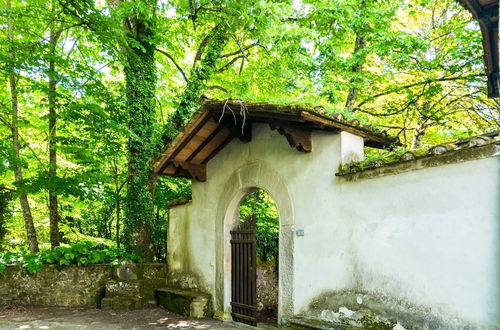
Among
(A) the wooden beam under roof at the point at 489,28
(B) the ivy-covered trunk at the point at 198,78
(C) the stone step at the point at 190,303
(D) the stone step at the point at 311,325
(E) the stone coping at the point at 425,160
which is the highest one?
(B) the ivy-covered trunk at the point at 198,78

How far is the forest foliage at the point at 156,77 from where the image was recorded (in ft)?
25.4

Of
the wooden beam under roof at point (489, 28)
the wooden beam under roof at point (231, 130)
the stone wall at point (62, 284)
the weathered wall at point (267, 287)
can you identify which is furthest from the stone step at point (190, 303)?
the wooden beam under roof at point (489, 28)

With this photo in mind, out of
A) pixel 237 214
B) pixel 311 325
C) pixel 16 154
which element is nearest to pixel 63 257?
pixel 16 154

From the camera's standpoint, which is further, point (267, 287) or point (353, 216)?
point (267, 287)

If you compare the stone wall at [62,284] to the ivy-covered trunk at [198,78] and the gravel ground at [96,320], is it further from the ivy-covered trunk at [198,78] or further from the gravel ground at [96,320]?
the ivy-covered trunk at [198,78]

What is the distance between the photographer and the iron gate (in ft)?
21.3

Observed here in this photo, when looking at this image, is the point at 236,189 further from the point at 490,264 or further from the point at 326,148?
the point at 490,264

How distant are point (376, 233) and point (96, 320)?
5.42 meters

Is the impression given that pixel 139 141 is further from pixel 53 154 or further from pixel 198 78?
pixel 53 154

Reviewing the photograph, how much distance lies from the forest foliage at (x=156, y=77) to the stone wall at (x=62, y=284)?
35.6 inches

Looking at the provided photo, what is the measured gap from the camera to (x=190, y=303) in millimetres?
7004

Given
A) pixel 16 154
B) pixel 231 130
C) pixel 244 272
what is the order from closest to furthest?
pixel 244 272, pixel 231 130, pixel 16 154

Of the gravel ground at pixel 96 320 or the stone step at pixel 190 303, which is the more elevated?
the stone step at pixel 190 303

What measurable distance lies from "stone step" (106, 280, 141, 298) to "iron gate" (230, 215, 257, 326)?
2.54 metres
